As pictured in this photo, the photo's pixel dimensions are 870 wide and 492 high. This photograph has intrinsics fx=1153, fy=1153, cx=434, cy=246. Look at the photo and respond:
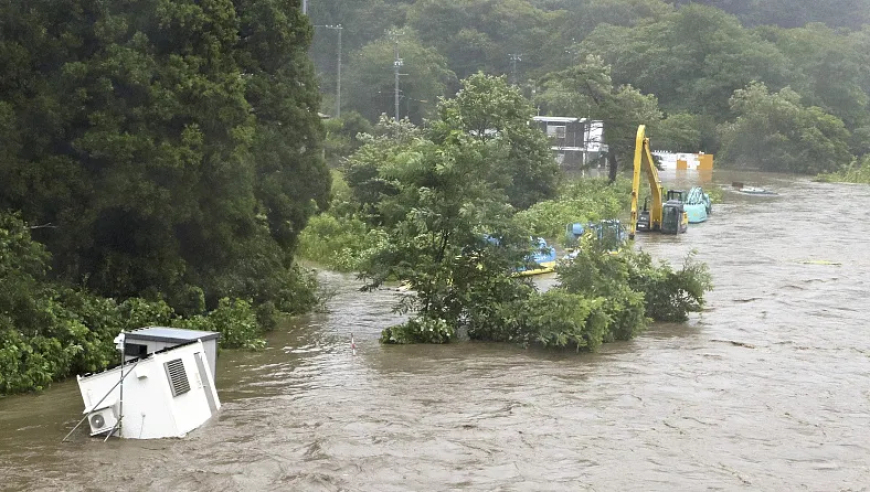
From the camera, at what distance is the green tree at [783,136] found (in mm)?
80000

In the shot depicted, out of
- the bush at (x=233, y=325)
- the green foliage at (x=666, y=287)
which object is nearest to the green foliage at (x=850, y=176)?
the green foliage at (x=666, y=287)

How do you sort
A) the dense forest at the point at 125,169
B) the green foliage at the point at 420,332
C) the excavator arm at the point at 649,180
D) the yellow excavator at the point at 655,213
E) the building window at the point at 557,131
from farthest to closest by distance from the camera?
the building window at the point at 557,131
the yellow excavator at the point at 655,213
the excavator arm at the point at 649,180
the green foliage at the point at 420,332
the dense forest at the point at 125,169

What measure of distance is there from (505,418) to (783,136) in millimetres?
69931

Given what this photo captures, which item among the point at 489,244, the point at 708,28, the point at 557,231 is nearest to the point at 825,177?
the point at 708,28

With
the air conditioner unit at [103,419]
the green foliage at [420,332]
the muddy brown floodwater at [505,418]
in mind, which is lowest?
the muddy brown floodwater at [505,418]

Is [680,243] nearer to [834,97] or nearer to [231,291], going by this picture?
[231,291]

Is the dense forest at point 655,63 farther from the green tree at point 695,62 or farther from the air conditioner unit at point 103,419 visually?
the air conditioner unit at point 103,419

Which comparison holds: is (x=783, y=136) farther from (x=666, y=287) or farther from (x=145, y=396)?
(x=145, y=396)

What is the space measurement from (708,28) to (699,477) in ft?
286

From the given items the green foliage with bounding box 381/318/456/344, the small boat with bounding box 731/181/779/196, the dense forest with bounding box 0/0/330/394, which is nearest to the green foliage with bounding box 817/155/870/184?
the small boat with bounding box 731/181/779/196

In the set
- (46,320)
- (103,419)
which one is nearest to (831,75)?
(46,320)

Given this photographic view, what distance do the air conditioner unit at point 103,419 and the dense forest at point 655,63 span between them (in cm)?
6194

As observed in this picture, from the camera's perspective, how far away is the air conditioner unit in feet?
45.2

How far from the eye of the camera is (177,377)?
46.1 feet
